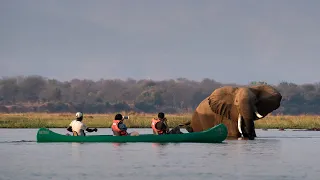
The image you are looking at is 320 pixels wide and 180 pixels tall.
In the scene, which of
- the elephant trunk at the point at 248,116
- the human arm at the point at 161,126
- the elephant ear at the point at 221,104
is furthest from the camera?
the elephant ear at the point at 221,104

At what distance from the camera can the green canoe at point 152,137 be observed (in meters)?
32.6

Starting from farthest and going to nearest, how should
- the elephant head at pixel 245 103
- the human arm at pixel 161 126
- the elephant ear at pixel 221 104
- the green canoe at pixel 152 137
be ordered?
the elephant ear at pixel 221 104 < the elephant head at pixel 245 103 < the human arm at pixel 161 126 < the green canoe at pixel 152 137

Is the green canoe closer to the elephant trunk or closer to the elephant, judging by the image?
the elephant trunk

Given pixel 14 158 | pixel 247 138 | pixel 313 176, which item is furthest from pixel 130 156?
pixel 247 138

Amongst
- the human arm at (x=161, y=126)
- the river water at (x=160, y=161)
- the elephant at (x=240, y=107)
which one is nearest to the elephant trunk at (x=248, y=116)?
the elephant at (x=240, y=107)

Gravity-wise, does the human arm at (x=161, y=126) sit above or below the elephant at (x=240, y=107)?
below

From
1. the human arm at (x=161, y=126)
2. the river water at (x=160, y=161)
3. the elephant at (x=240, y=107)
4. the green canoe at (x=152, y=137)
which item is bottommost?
the river water at (x=160, y=161)

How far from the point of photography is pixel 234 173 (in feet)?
70.2

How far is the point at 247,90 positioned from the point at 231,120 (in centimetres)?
178

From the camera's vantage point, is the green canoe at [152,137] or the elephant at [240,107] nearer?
the green canoe at [152,137]

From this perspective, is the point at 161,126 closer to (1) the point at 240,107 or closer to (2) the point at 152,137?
(2) the point at 152,137

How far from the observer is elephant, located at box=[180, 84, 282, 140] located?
38456 millimetres

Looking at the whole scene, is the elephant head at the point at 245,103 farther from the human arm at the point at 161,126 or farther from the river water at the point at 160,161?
the human arm at the point at 161,126

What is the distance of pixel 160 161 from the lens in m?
25.1
